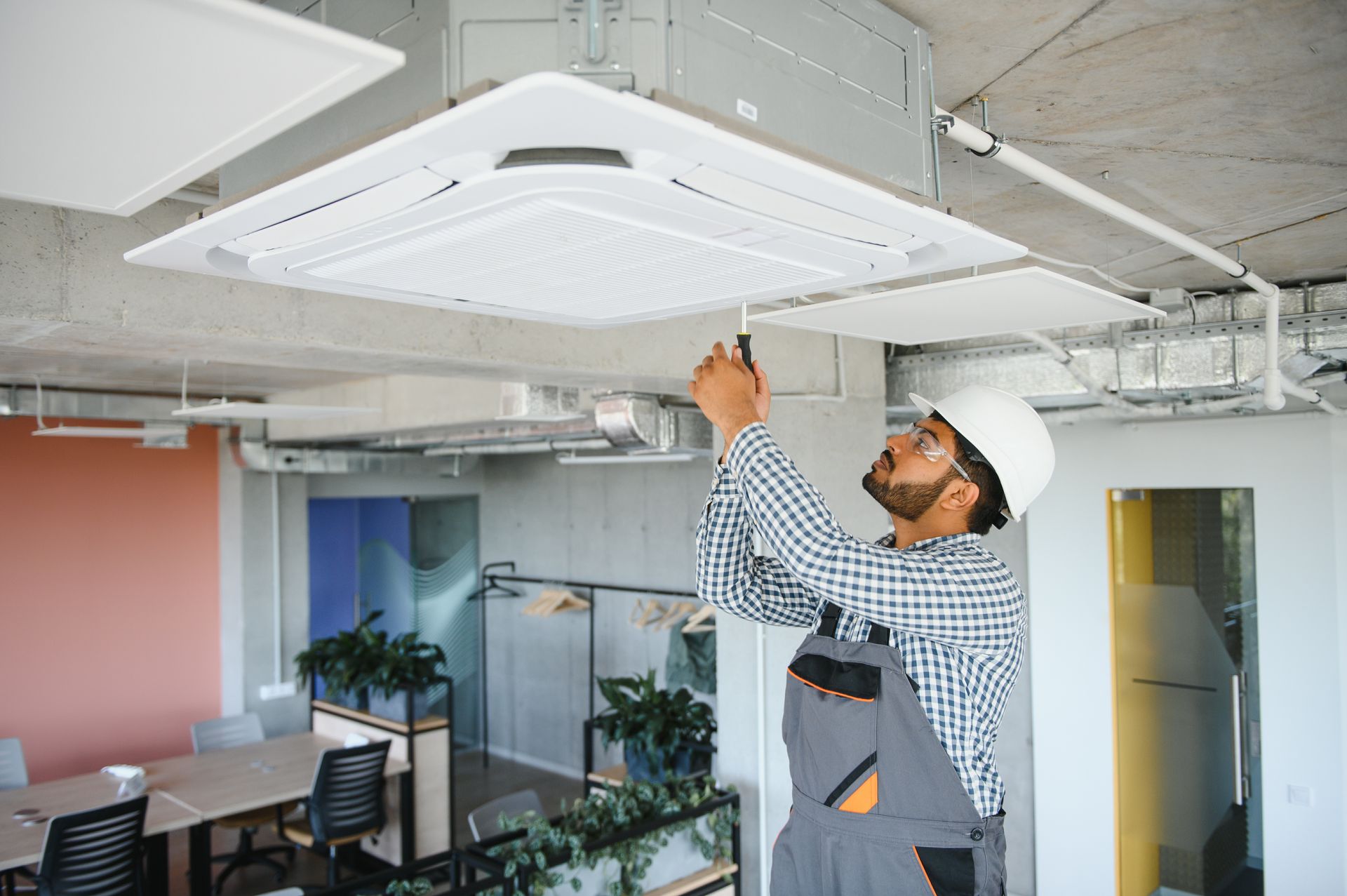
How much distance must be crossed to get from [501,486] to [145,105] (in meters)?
8.80

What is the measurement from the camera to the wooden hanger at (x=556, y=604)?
27.3ft

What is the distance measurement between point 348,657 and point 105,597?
5.61 feet

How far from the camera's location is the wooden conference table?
479 centimetres

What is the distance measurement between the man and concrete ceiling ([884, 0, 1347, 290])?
0.51 m

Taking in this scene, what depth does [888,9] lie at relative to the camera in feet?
4.68

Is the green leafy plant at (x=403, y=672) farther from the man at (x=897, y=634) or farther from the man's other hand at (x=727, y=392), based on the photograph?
the man's other hand at (x=727, y=392)

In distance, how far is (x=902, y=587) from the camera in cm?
143

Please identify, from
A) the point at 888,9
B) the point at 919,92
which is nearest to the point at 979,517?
the point at 919,92

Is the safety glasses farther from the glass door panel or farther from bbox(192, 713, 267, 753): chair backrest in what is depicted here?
bbox(192, 713, 267, 753): chair backrest

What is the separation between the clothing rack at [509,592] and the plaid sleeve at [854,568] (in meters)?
6.34

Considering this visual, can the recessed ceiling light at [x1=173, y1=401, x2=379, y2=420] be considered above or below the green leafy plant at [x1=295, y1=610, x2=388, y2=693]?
above

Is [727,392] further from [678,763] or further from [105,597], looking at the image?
[105,597]

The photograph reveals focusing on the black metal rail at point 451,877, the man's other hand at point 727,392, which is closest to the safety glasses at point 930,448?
the man's other hand at point 727,392

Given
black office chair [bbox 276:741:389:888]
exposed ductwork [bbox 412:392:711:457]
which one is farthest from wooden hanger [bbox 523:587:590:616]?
exposed ductwork [bbox 412:392:711:457]
